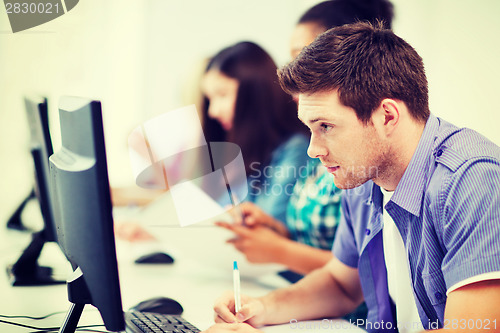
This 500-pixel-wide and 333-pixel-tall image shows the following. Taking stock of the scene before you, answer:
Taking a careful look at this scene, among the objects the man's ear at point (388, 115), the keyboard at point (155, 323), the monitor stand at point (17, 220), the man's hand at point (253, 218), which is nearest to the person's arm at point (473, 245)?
the man's ear at point (388, 115)

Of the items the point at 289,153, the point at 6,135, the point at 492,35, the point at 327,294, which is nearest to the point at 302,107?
the point at 327,294

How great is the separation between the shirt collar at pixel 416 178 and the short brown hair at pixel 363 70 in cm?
5

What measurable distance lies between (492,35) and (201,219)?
4.33 feet

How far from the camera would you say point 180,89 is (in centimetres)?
292

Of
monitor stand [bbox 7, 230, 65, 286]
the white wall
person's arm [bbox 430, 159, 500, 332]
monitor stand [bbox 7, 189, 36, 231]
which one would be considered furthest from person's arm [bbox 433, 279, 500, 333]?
monitor stand [bbox 7, 189, 36, 231]

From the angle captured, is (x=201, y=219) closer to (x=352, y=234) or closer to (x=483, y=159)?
(x=352, y=234)

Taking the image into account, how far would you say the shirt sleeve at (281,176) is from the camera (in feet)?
5.05

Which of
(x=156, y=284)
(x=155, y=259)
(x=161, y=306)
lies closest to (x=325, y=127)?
(x=161, y=306)

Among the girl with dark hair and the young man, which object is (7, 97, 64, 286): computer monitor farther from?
the girl with dark hair

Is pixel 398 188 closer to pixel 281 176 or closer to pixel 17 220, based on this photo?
pixel 281 176

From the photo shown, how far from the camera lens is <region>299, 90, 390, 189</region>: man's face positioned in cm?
88

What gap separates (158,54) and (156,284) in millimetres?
1978

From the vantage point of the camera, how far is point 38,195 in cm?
121

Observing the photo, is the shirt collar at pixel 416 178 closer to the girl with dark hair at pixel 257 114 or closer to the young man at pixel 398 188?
the young man at pixel 398 188
